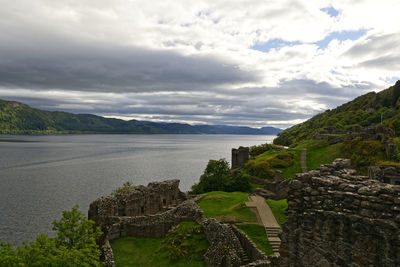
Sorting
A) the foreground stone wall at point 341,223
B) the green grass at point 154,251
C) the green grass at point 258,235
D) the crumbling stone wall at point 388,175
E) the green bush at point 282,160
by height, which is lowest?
the green grass at point 154,251

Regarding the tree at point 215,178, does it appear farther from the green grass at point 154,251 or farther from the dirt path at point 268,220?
the green grass at point 154,251

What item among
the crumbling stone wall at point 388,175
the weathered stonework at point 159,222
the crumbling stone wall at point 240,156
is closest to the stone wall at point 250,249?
the weathered stonework at point 159,222

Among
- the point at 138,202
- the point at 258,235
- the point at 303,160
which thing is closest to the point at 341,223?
the point at 258,235

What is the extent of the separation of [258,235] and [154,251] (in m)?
11.0

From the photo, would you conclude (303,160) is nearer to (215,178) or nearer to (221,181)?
(221,181)

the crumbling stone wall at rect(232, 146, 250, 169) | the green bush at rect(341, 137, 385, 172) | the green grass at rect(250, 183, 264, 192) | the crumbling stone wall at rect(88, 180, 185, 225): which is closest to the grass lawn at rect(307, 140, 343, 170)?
the green bush at rect(341, 137, 385, 172)

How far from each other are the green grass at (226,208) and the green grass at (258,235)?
5.56 ft

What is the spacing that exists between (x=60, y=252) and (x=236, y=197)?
93.9 feet

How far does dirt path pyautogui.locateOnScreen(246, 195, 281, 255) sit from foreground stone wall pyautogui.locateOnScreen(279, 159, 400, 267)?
13.9m

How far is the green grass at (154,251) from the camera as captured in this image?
24453 millimetres

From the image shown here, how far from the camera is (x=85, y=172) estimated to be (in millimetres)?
111812

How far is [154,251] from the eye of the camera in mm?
27375

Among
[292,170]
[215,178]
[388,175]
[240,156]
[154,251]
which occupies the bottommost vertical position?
[154,251]

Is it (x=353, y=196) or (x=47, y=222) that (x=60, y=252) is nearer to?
(x=353, y=196)
